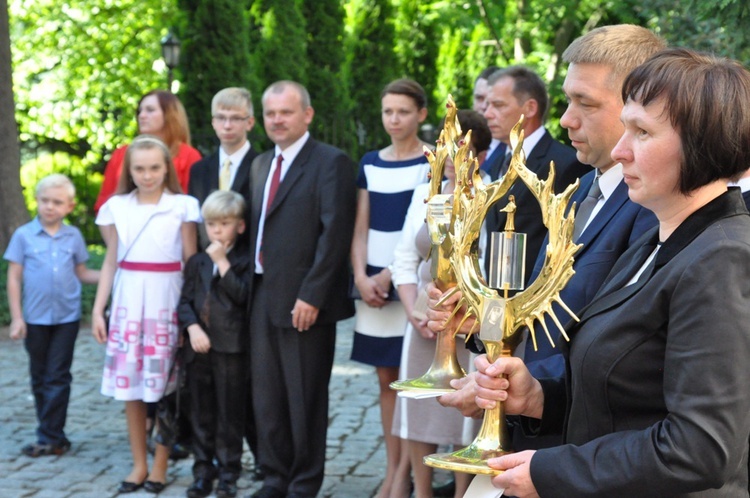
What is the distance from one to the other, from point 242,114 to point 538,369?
14.4 ft

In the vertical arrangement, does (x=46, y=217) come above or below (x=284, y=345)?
above

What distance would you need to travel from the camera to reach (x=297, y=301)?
6176 millimetres

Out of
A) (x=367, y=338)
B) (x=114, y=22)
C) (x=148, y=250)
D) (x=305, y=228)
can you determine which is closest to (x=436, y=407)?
(x=367, y=338)

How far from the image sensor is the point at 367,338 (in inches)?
254

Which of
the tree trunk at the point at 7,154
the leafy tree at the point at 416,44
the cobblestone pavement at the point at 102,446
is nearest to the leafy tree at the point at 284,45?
the leafy tree at the point at 416,44

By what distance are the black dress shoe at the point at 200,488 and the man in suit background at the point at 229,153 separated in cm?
138

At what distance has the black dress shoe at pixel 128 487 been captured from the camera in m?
6.41

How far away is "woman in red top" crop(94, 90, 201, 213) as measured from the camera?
7738 mm

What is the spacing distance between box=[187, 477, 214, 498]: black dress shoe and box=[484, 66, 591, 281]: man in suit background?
2372 mm

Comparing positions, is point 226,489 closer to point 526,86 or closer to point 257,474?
point 257,474

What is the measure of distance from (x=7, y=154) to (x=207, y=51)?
16.3 ft

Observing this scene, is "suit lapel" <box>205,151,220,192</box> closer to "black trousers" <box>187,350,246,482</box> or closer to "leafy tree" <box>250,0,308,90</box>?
"black trousers" <box>187,350,246,482</box>

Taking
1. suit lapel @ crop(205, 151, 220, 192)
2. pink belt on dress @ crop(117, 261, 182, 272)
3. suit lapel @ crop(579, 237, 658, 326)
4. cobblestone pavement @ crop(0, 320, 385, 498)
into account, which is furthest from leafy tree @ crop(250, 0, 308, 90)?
suit lapel @ crop(579, 237, 658, 326)

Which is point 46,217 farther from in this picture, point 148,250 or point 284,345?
point 284,345
